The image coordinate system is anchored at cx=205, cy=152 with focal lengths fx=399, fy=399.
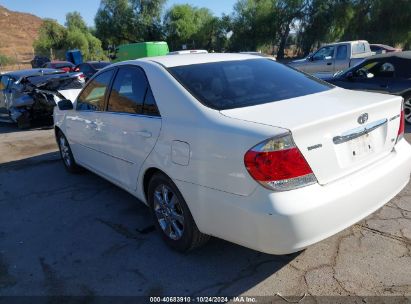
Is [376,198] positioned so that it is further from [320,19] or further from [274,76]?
[320,19]

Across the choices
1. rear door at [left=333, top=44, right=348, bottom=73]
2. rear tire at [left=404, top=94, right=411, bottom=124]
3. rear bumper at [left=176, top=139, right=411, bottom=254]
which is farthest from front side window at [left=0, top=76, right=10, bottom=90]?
rear door at [left=333, top=44, right=348, bottom=73]

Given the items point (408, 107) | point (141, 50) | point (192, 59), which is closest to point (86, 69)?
point (141, 50)

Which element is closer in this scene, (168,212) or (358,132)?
(358,132)

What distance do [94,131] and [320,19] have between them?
4058cm

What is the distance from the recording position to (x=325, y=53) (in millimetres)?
15047

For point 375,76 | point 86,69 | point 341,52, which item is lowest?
point 86,69

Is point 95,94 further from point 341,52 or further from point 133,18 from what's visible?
point 133,18

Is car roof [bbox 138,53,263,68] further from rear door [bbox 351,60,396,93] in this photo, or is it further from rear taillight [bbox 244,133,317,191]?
rear door [bbox 351,60,396,93]

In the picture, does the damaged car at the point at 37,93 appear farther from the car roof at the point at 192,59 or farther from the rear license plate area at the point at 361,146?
the rear license plate area at the point at 361,146

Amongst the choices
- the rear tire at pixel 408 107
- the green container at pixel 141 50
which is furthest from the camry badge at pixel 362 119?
the green container at pixel 141 50

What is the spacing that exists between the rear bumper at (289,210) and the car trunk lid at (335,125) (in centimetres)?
11

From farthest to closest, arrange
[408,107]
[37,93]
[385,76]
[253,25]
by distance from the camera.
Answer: [253,25] → [37,93] → [385,76] → [408,107]

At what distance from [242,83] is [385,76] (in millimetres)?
5201

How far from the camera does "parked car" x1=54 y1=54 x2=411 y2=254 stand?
249 cm
